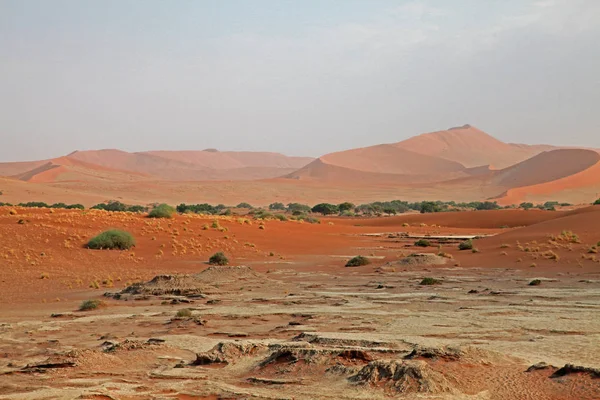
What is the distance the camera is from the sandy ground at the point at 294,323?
8945 mm

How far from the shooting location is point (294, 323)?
46.1 ft

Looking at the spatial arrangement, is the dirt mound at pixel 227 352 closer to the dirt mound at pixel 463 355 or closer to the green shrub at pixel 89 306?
the dirt mound at pixel 463 355

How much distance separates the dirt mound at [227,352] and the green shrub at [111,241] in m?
21.0

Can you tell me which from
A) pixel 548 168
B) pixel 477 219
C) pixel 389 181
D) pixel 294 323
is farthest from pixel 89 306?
pixel 389 181

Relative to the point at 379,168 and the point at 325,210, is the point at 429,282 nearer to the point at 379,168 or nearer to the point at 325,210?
the point at 325,210

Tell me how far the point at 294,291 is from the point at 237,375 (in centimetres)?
1050

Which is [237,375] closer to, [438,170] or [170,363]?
[170,363]

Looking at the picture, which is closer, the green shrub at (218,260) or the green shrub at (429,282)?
the green shrub at (429,282)

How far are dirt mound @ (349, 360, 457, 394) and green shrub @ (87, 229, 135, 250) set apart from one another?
23.6 m

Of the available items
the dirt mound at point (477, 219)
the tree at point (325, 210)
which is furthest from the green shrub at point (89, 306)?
the tree at point (325, 210)

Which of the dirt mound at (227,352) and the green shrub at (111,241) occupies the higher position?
the green shrub at (111,241)

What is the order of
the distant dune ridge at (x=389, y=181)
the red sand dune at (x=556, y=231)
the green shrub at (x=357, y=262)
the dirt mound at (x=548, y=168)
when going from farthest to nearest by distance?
the dirt mound at (x=548, y=168)
the distant dune ridge at (x=389, y=181)
the red sand dune at (x=556, y=231)
the green shrub at (x=357, y=262)

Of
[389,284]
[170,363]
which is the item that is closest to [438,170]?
[389,284]

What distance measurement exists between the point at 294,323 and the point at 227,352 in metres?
3.33
